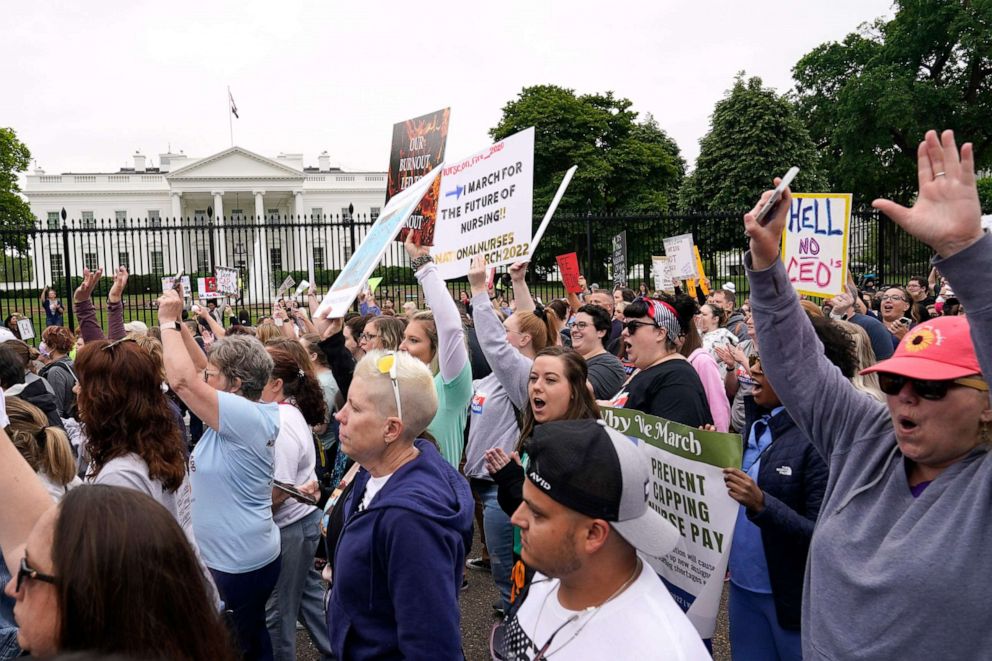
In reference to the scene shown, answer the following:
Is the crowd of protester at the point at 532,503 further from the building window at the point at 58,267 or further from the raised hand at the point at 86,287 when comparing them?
the building window at the point at 58,267

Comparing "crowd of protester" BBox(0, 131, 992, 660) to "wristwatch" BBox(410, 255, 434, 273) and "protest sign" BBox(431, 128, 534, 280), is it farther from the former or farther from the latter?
"protest sign" BBox(431, 128, 534, 280)

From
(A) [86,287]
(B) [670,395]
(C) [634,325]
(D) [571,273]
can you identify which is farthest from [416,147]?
(D) [571,273]

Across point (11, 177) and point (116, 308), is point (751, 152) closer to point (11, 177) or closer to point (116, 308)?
point (116, 308)

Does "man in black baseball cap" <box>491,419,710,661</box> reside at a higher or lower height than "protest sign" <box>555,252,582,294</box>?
lower

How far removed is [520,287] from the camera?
593cm

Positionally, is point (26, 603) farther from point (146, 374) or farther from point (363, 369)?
point (146, 374)

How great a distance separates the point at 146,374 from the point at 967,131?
130ft

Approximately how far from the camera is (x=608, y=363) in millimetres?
5145

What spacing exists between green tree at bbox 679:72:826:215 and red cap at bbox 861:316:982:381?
33.6 metres

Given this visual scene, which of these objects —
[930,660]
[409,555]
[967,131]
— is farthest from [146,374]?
[967,131]

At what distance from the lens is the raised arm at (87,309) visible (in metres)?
5.52

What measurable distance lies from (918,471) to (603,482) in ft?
2.97

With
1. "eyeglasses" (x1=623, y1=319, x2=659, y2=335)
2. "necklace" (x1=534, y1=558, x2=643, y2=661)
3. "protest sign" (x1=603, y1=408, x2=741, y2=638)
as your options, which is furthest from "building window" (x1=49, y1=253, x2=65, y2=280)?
"necklace" (x1=534, y1=558, x2=643, y2=661)

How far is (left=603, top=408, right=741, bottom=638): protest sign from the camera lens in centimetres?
276
